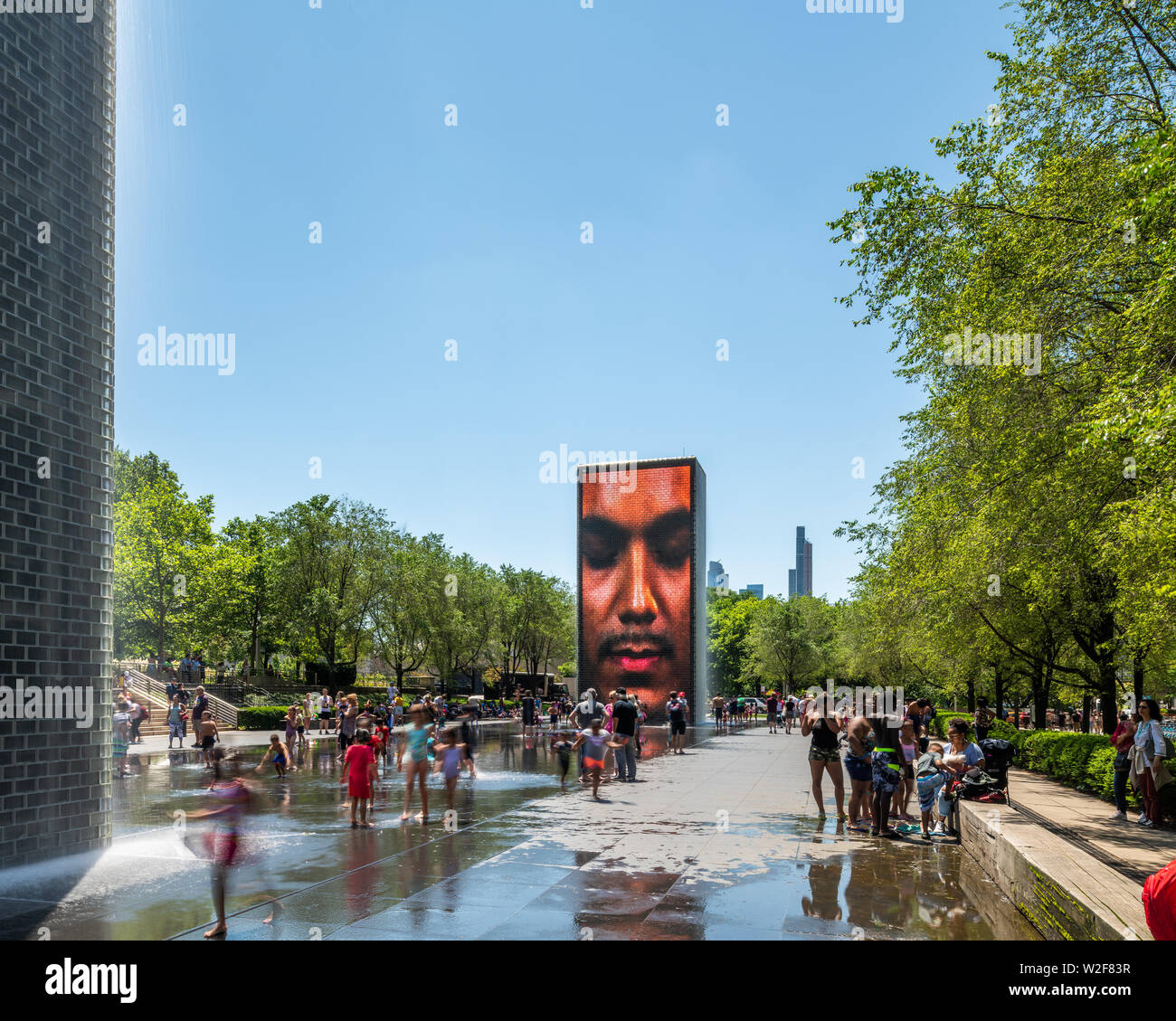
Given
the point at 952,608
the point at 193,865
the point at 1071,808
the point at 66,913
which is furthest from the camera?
the point at 952,608

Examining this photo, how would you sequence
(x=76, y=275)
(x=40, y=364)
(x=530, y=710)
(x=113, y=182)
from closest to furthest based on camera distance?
1. (x=40, y=364)
2. (x=76, y=275)
3. (x=113, y=182)
4. (x=530, y=710)

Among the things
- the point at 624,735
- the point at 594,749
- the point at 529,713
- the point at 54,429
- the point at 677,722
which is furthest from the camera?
the point at 529,713

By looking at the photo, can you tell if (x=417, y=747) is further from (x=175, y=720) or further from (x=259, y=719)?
(x=259, y=719)

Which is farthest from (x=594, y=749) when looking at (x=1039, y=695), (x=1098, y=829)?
(x=1039, y=695)

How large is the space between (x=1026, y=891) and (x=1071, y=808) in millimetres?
7591

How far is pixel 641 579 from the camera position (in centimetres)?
5081
